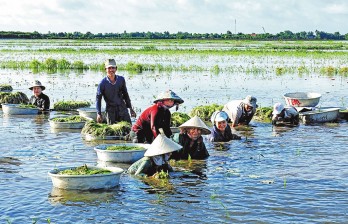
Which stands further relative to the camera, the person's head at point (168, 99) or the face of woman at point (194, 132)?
the face of woman at point (194, 132)

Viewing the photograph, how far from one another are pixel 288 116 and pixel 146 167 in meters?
6.07

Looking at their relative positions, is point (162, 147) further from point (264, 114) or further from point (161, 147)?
point (264, 114)

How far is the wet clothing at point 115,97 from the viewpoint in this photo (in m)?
10.3

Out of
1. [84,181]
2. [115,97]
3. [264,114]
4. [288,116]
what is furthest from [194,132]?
[264,114]

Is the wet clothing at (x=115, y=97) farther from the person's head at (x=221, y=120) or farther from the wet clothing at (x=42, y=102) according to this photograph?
the wet clothing at (x=42, y=102)

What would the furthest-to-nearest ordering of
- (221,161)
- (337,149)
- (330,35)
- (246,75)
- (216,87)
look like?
(330,35), (246,75), (216,87), (337,149), (221,161)

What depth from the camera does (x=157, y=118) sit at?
8.86 meters

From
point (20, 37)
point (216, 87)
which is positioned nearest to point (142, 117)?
point (216, 87)

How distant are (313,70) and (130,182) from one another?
921 inches

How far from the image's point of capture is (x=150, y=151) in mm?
8125

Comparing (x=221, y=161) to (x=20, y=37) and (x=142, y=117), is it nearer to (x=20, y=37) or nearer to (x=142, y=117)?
(x=142, y=117)

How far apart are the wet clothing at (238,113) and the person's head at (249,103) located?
0.08 metres

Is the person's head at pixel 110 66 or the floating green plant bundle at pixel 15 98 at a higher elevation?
the person's head at pixel 110 66

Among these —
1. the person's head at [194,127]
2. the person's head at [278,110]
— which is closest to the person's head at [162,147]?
the person's head at [194,127]
